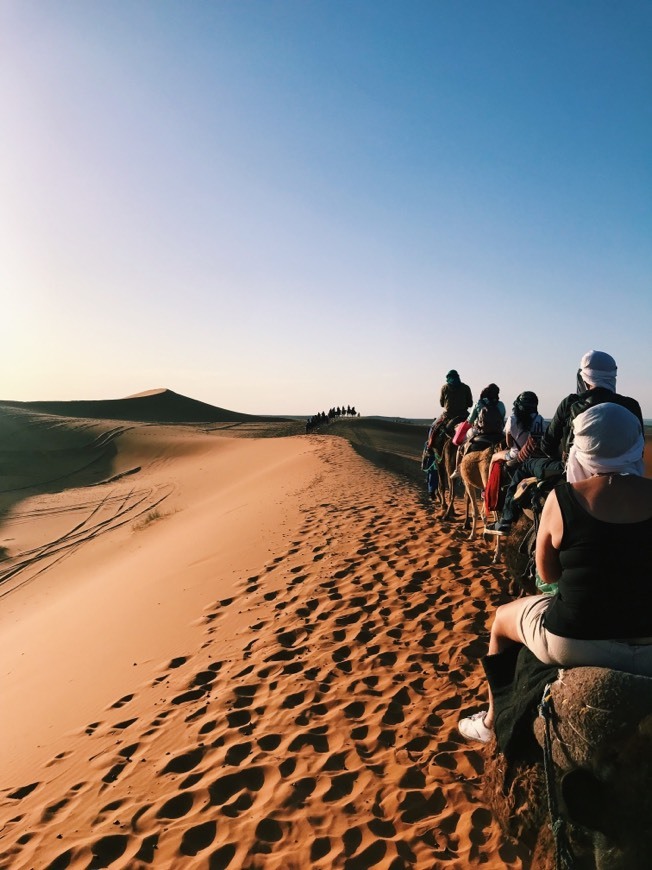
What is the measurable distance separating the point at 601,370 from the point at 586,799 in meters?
3.71

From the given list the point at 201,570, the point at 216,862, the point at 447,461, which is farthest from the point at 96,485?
the point at 216,862

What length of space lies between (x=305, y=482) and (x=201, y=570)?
7300 millimetres

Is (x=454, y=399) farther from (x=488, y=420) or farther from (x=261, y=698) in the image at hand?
(x=261, y=698)

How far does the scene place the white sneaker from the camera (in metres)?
3.52

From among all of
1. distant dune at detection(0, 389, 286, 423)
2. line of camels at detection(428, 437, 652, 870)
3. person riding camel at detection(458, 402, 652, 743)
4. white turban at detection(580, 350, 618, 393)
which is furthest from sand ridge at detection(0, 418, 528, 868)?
distant dune at detection(0, 389, 286, 423)

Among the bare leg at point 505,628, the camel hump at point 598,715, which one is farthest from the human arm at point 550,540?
the camel hump at point 598,715

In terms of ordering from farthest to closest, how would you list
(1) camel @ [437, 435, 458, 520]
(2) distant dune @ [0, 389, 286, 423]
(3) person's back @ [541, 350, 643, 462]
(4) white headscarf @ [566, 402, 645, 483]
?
(2) distant dune @ [0, 389, 286, 423] < (1) camel @ [437, 435, 458, 520] < (3) person's back @ [541, 350, 643, 462] < (4) white headscarf @ [566, 402, 645, 483]

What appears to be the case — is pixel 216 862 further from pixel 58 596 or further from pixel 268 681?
pixel 58 596

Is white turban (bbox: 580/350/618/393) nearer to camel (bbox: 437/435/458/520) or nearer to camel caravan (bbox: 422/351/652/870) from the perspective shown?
camel caravan (bbox: 422/351/652/870)

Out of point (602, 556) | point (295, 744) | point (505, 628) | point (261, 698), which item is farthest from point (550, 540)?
point (261, 698)

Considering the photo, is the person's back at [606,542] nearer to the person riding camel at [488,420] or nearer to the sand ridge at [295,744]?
the sand ridge at [295,744]

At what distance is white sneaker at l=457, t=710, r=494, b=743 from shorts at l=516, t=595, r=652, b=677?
85 centimetres

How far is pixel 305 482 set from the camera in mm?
17094

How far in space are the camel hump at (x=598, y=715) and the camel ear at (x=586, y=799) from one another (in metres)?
0.06
